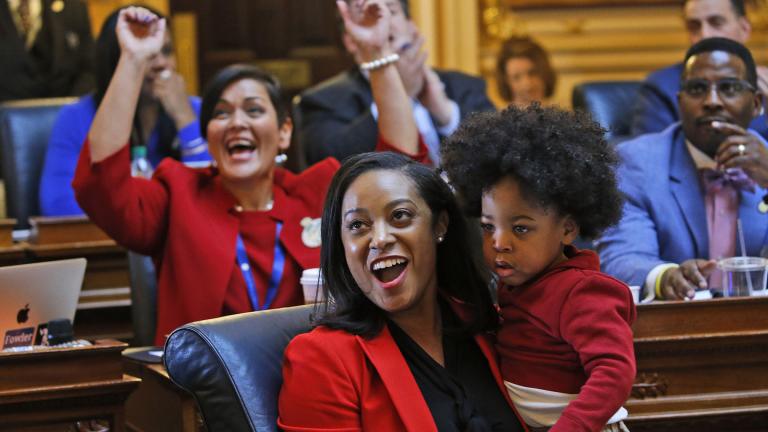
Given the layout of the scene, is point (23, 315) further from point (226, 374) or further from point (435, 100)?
point (435, 100)

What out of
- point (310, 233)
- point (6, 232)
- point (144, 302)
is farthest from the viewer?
point (6, 232)

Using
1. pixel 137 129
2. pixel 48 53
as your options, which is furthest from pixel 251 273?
pixel 48 53

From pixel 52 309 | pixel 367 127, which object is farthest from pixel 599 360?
pixel 367 127

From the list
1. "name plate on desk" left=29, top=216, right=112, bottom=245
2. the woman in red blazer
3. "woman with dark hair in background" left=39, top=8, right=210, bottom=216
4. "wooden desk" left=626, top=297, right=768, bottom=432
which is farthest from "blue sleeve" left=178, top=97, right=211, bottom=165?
"wooden desk" left=626, top=297, right=768, bottom=432

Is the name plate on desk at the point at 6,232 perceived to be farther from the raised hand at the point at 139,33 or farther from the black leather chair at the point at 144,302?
the raised hand at the point at 139,33

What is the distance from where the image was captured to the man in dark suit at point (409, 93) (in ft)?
12.8

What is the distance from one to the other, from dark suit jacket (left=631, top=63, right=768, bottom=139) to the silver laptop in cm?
233

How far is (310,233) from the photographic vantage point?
10.1 ft

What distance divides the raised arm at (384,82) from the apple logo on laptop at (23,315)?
101cm

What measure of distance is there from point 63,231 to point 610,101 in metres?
2.27

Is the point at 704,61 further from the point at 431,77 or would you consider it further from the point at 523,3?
the point at 523,3

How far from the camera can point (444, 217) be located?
7.15 ft

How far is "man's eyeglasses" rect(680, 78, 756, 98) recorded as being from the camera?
3.32 metres

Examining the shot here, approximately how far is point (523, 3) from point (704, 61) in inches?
155
